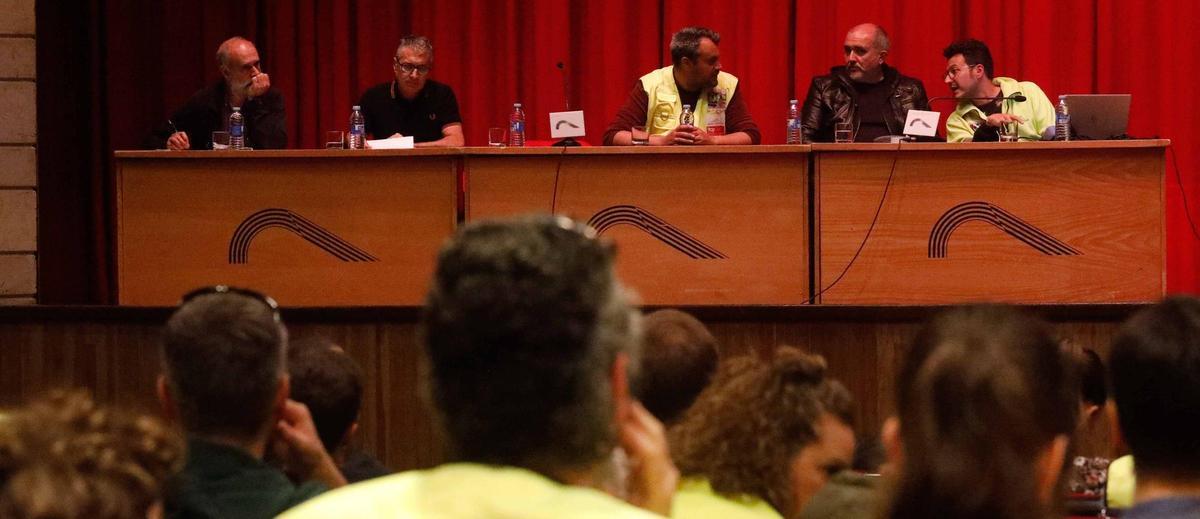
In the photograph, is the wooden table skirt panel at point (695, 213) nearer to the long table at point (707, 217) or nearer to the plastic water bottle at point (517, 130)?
the long table at point (707, 217)

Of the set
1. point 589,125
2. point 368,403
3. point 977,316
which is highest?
point 589,125

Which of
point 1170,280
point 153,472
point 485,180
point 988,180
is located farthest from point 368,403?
point 1170,280

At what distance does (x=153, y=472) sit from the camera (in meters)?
1.29

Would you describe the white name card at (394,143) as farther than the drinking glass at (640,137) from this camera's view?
No

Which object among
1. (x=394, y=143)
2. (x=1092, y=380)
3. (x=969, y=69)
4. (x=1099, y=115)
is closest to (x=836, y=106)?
(x=969, y=69)

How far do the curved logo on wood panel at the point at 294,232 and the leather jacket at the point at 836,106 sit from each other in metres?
2.29

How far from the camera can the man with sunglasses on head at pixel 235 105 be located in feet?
19.8

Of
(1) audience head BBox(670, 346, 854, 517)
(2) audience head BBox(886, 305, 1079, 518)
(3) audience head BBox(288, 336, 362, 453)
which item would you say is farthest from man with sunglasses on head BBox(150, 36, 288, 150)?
(2) audience head BBox(886, 305, 1079, 518)

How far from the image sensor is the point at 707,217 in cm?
511

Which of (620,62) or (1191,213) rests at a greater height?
(620,62)

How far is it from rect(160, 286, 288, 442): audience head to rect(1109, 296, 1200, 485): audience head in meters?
1.19

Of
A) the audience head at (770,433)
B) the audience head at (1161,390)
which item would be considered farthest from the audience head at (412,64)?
the audience head at (1161,390)

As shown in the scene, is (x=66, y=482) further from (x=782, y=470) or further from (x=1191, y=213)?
(x=1191, y=213)

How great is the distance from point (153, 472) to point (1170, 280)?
7.51 meters
